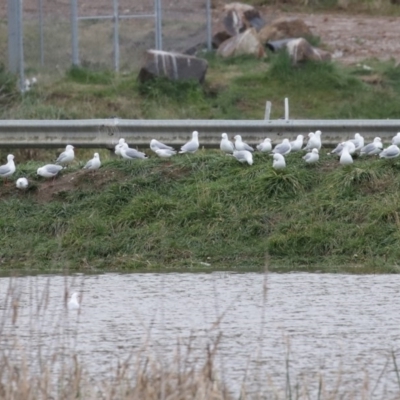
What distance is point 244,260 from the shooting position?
A: 9.83 metres

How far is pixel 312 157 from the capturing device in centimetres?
1084

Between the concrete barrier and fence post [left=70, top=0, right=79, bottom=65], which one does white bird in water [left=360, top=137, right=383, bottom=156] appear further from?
fence post [left=70, top=0, right=79, bottom=65]

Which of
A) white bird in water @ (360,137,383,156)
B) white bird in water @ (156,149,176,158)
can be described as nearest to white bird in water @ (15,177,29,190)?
white bird in water @ (156,149,176,158)

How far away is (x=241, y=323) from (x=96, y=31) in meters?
12.1

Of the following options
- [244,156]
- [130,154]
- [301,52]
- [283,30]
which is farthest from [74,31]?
[244,156]

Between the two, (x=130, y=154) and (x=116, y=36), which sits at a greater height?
(x=130, y=154)

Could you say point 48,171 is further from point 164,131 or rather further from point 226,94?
point 226,94

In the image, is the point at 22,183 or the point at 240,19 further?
the point at 240,19

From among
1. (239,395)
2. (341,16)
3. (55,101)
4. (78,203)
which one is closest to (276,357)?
(239,395)

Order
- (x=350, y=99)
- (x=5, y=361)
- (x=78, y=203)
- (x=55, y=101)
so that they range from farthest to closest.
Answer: (x=350, y=99)
(x=55, y=101)
(x=78, y=203)
(x=5, y=361)

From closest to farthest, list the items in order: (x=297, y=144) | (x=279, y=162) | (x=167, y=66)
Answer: (x=279, y=162) < (x=297, y=144) < (x=167, y=66)

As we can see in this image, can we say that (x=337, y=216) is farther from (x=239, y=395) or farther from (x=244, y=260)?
(x=239, y=395)

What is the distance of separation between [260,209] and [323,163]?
897mm

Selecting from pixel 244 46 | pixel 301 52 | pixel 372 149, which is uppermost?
pixel 372 149
